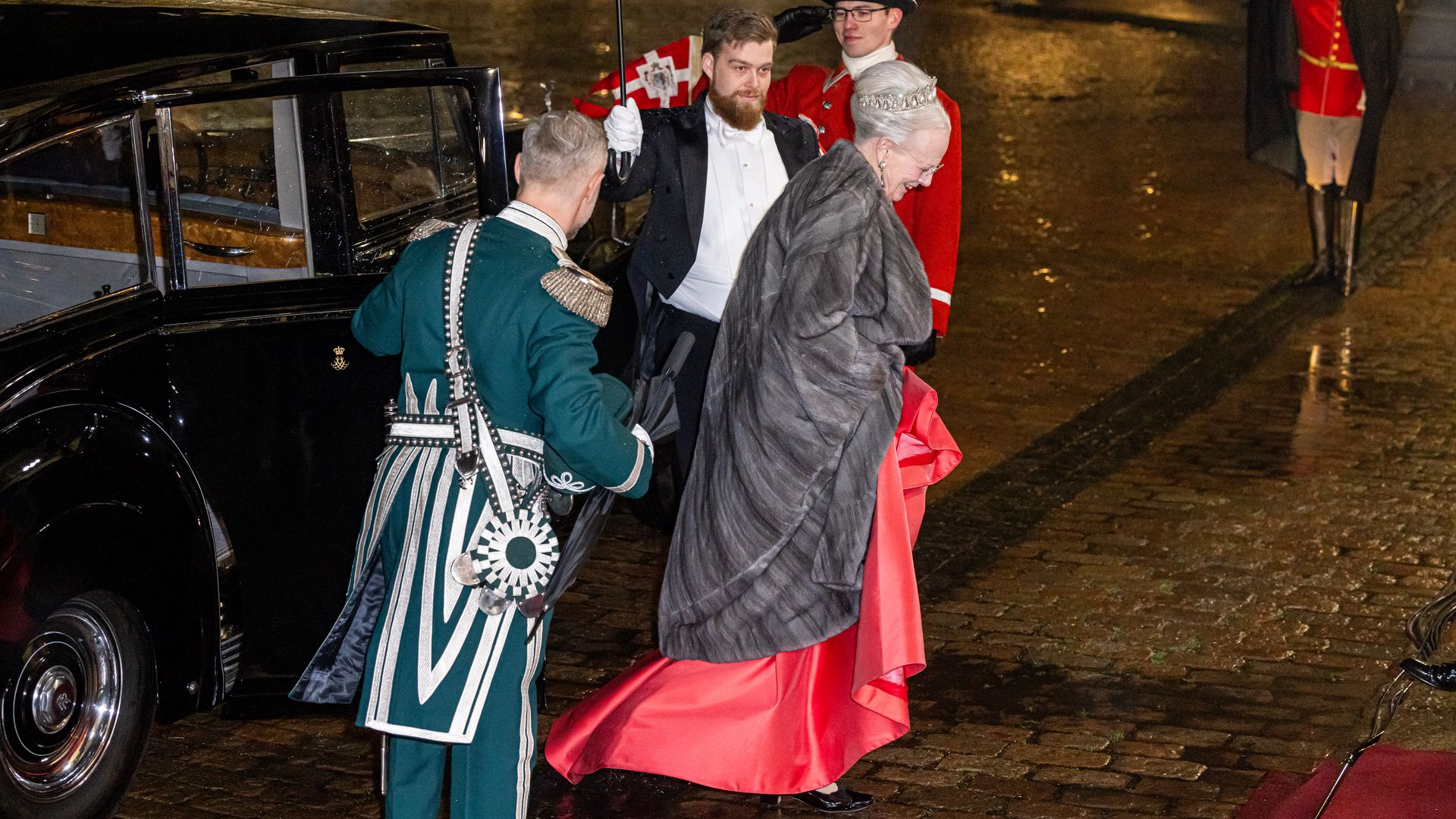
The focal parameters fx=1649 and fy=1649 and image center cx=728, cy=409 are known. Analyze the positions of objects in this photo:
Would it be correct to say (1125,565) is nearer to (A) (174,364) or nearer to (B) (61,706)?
(A) (174,364)

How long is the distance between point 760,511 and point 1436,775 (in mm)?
1921

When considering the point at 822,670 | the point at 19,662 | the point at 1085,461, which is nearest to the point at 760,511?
the point at 822,670

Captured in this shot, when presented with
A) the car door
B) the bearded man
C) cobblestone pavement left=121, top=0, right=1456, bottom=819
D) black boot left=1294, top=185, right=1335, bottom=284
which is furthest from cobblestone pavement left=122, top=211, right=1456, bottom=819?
black boot left=1294, top=185, right=1335, bottom=284

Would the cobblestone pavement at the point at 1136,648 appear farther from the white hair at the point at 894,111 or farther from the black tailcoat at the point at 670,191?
the white hair at the point at 894,111

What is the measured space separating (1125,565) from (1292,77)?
211 inches

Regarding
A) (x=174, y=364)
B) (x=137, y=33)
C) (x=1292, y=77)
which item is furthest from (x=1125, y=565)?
(x=1292, y=77)

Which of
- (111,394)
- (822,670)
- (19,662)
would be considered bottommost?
(822,670)

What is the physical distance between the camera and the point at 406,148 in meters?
4.66

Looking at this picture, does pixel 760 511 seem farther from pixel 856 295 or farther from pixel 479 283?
pixel 479 283

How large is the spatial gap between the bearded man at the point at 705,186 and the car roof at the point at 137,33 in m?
0.93

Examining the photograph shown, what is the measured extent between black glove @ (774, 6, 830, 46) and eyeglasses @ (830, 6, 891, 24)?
221 mm

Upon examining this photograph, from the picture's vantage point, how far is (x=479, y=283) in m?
3.14

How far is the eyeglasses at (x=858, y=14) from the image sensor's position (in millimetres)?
4957

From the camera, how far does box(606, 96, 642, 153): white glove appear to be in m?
4.41
